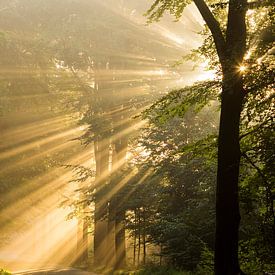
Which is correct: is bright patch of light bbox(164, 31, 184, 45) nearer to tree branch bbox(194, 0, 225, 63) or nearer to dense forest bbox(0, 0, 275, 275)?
dense forest bbox(0, 0, 275, 275)

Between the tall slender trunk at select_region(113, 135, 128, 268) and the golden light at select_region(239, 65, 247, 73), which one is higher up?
the golden light at select_region(239, 65, 247, 73)

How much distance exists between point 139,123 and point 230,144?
17553mm

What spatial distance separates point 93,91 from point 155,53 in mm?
4257

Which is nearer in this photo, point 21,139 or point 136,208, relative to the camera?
point 21,139

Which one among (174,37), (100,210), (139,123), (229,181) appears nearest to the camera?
(229,181)

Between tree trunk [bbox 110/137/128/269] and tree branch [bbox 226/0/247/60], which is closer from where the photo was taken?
tree branch [bbox 226/0/247/60]

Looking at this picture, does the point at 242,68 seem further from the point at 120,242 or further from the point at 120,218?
the point at 120,242

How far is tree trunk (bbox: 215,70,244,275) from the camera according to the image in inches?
293

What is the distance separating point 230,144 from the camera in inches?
302

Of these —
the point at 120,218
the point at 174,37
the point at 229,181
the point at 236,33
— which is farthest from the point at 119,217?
→ the point at 236,33

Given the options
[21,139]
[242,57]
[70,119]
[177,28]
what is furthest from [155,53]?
[242,57]

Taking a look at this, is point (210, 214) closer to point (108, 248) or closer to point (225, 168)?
point (225, 168)

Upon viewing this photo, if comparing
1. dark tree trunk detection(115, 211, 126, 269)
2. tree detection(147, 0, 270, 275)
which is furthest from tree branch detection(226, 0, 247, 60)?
dark tree trunk detection(115, 211, 126, 269)

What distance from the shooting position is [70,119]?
26.2 meters
